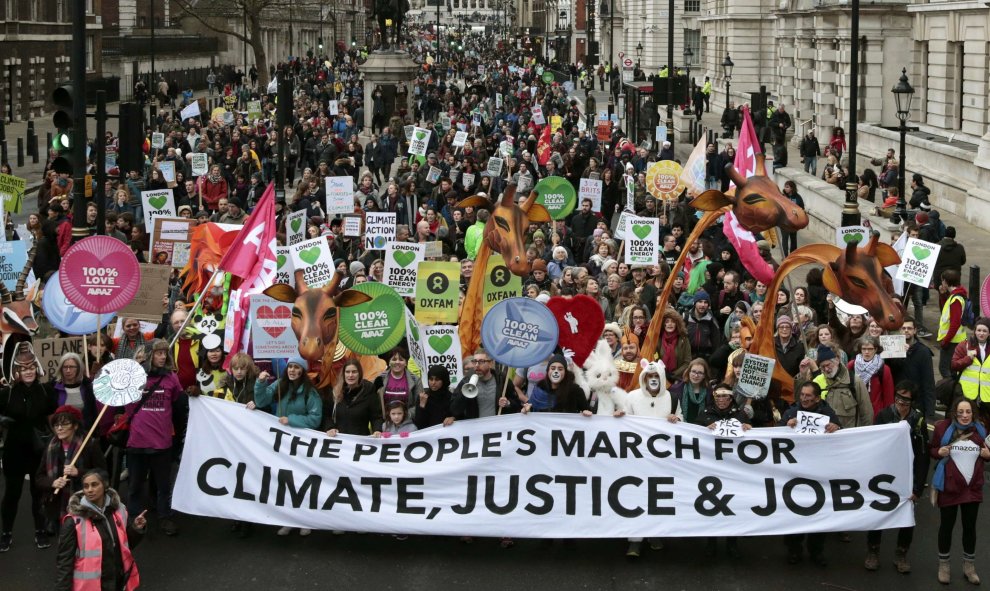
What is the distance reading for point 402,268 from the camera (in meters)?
15.1

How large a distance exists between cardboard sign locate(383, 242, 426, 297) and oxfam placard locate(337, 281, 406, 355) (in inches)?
130

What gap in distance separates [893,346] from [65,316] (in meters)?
7.22

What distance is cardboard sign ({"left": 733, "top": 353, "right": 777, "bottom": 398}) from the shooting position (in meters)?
11.1

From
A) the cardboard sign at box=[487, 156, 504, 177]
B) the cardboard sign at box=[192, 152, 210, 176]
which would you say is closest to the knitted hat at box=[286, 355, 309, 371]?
the cardboard sign at box=[192, 152, 210, 176]

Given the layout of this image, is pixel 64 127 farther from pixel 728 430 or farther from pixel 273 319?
pixel 728 430

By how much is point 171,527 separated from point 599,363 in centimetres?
349

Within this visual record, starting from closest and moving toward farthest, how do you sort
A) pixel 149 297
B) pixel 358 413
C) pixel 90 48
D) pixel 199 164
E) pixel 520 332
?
pixel 358 413
pixel 520 332
pixel 149 297
pixel 199 164
pixel 90 48

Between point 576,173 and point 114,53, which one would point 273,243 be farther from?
point 114,53

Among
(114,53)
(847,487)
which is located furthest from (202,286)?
(114,53)

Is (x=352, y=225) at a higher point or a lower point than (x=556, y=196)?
lower

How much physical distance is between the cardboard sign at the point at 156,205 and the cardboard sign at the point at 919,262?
369 inches

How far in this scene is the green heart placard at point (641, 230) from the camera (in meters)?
16.3

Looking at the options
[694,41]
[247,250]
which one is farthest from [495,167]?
[694,41]

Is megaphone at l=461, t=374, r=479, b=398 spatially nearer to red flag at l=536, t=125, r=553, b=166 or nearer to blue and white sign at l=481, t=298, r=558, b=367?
blue and white sign at l=481, t=298, r=558, b=367
